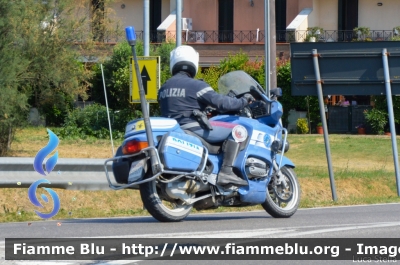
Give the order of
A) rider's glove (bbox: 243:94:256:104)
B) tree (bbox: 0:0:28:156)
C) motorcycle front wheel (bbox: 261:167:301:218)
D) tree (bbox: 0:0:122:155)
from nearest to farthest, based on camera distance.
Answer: rider's glove (bbox: 243:94:256:104) < motorcycle front wheel (bbox: 261:167:301:218) < tree (bbox: 0:0:28:156) < tree (bbox: 0:0:122:155)

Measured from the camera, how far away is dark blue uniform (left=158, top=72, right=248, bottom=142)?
967 cm

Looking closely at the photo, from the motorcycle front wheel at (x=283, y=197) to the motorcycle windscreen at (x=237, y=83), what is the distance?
110cm

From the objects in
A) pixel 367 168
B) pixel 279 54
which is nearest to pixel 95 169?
pixel 367 168

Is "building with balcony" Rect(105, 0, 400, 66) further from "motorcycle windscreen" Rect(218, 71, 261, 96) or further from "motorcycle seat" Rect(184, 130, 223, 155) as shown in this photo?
"motorcycle seat" Rect(184, 130, 223, 155)

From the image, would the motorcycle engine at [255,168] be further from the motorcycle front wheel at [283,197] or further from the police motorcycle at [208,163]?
the motorcycle front wheel at [283,197]

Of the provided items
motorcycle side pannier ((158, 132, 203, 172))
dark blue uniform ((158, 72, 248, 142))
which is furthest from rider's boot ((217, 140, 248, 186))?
motorcycle side pannier ((158, 132, 203, 172))

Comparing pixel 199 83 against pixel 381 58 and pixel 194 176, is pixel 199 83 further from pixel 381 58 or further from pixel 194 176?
pixel 381 58

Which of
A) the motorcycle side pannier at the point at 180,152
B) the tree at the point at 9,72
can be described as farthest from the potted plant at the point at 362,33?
the motorcycle side pannier at the point at 180,152

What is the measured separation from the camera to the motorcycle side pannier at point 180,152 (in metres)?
9.05

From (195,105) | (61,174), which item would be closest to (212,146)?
(195,105)

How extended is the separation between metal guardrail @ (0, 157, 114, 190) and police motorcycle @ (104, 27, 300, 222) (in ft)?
12.9

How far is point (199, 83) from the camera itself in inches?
383

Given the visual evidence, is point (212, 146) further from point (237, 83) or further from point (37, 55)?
point (37, 55)

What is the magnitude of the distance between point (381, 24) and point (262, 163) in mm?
34275
